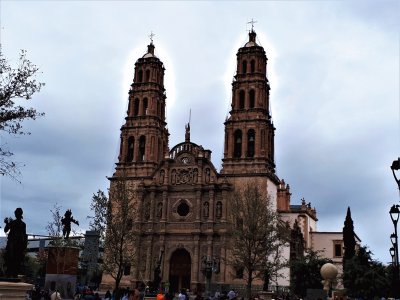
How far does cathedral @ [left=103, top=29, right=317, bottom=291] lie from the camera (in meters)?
55.9

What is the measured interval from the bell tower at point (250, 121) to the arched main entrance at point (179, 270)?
9.69 m

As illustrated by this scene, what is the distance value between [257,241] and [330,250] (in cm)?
2995

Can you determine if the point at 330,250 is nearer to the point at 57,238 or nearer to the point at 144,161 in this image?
the point at 144,161

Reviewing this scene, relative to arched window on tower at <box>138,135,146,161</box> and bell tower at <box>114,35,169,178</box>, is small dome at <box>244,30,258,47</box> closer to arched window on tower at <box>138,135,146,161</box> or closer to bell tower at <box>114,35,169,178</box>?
bell tower at <box>114,35,169,178</box>

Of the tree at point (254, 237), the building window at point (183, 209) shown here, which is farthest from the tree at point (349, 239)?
the building window at point (183, 209)

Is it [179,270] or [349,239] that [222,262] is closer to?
[179,270]

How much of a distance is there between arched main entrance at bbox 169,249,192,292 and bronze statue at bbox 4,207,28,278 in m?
40.5

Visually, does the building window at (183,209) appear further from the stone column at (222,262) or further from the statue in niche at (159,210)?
the stone column at (222,262)

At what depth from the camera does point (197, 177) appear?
58.2m

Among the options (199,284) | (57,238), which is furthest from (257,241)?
(57,238)

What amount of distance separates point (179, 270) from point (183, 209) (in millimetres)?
6368

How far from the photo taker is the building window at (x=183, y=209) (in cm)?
5819

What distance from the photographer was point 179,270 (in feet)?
186

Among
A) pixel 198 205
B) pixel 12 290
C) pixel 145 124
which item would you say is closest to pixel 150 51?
pixel 145 124
